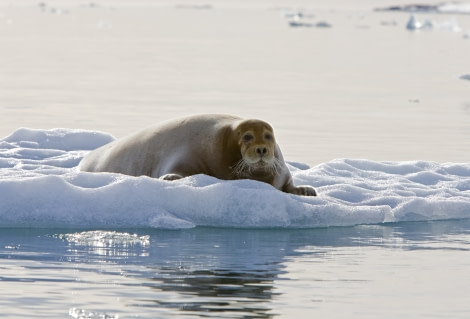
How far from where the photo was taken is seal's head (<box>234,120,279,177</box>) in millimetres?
9398

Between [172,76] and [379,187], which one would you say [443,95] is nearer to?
[172,76]

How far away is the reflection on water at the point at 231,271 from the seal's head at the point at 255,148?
69cm

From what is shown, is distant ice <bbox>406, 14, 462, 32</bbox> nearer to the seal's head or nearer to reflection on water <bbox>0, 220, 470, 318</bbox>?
the seal's head

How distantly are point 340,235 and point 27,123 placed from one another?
29.1ft

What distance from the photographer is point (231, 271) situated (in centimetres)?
745

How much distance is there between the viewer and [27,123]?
17094 millimetres

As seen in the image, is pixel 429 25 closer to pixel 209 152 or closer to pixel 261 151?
pixel 209 152

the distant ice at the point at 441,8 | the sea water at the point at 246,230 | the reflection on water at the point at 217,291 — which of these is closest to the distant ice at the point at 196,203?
the sea water at the point at 246,230

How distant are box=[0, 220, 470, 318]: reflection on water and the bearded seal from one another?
0.72 meters

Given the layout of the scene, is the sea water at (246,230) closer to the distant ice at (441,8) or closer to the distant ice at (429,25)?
the distant ice at (429,25)

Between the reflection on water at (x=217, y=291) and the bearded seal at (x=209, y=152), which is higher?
the bearded seal at (x=209, y=152)

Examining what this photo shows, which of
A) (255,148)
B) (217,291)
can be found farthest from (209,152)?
(217,291)

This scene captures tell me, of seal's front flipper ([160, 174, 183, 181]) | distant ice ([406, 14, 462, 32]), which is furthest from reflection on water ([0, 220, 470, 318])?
distant ice ([406, 14, 462, 32])

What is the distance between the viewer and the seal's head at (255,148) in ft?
30.8
